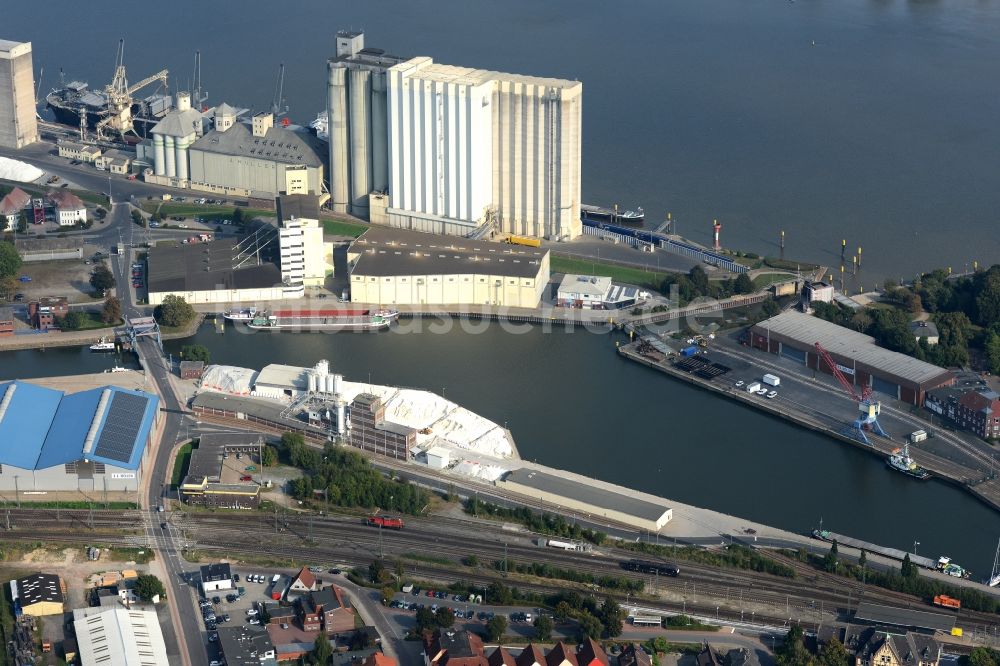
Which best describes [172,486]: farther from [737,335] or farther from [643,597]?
[737,335]

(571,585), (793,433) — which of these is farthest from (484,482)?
(793,433)

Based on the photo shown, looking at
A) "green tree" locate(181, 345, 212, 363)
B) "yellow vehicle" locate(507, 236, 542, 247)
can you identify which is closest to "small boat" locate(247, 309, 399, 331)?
"green tree" locate(181, 345, 212, 363)

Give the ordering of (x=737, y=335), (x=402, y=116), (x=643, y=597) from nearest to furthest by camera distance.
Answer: (x=643, y=597) < (x=737, y=335) < (x=402, y=116)

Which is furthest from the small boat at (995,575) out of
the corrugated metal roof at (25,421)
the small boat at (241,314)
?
the small boat at (241,314)

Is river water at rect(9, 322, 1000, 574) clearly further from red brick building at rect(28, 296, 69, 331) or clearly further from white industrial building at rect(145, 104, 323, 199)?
white industrial building at rect(145, 104, 323, 199)

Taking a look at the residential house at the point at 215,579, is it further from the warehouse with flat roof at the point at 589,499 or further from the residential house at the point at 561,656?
the warehouse with flat roof at the point at 589,499

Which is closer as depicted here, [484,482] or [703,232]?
[484,482]
